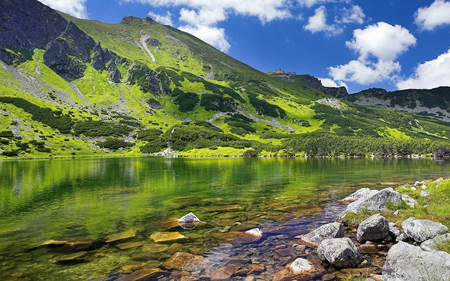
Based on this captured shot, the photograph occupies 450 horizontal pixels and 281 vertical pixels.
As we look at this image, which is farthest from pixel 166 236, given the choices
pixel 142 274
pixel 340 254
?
pixel 340 254

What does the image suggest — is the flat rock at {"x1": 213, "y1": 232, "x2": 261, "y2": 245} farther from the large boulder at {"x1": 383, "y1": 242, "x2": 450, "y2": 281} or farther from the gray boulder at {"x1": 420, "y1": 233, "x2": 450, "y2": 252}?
the gray boulder at {"x1": 420, "y1": 233, "x2": 450, "y2": 252}

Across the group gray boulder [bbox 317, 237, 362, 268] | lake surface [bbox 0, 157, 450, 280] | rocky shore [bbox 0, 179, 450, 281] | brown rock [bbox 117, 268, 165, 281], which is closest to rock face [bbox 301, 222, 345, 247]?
rocky shore [bbox 0, 179, 450, 281]

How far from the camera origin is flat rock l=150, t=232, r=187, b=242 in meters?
17.3

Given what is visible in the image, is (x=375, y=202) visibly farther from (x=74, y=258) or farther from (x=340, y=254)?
(x=74, y=258)

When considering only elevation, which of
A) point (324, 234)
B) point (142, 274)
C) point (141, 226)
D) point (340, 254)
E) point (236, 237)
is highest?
point (340, 254)

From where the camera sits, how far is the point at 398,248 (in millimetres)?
10875

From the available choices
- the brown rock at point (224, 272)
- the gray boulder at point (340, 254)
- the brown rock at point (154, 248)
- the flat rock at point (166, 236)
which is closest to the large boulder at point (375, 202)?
the gray boulder at point (340, 254)

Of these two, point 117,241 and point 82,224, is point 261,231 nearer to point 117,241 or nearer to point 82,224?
point 117,241

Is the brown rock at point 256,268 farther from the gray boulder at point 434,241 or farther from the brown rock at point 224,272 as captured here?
the gray boulder at point 434,241

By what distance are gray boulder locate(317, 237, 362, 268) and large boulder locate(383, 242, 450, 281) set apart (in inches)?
86.6

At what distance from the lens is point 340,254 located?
1275 cm

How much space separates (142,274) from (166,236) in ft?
18.6

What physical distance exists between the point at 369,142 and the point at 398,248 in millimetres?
215801

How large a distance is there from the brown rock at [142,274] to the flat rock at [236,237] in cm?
571
